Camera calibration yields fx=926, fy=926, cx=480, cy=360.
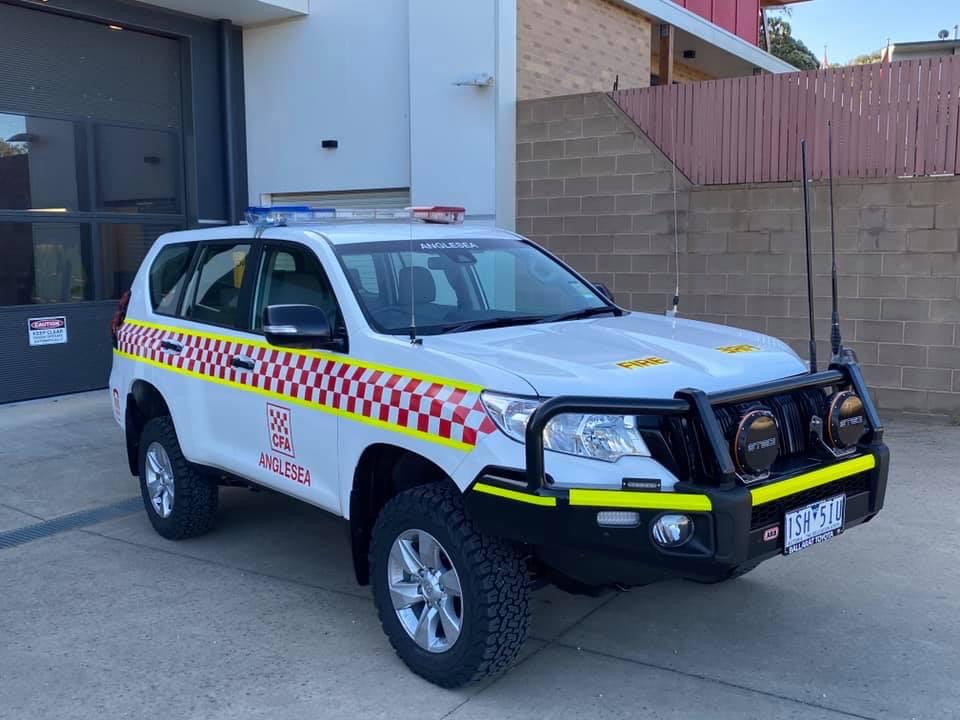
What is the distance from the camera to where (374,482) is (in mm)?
4133

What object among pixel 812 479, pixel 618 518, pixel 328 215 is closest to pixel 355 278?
pixel 328 215

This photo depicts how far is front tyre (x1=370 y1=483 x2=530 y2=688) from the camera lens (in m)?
3.51

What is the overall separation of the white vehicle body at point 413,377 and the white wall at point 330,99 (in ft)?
20.3

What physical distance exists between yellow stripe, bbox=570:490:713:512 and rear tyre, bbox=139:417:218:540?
2917 millimetres

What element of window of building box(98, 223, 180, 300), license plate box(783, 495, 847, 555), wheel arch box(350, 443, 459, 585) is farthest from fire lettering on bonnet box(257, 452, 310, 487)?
window of building box(98, 223, 180, 300)

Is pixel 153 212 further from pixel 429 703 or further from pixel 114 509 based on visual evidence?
pixel 429 703

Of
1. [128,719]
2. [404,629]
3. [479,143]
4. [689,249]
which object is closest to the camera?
[128,719]

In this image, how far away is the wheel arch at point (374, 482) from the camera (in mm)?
3996

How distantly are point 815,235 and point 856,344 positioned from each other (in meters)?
1.10

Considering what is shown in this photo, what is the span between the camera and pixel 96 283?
10.9 metres

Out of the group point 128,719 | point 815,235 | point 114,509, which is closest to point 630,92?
point 815,235

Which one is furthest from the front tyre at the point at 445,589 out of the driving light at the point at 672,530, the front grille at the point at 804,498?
the front grille at the point at 804,498

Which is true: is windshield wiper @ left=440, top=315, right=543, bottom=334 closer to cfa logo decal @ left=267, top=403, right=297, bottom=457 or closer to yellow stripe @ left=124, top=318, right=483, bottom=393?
yellow stripe @ left=124, top=318, right=483, bottom=393

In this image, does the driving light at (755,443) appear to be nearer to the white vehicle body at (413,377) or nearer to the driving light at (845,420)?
the white vehicle body at (413,377)
